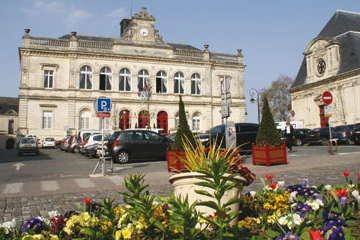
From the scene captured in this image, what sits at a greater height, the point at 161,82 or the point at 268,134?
the point at 161,82

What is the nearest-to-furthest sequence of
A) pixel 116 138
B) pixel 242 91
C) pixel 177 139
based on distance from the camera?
pixel 177 139 < pixel 116 138 < pixel 242 91

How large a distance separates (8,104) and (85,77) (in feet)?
141

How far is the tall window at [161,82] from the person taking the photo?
40.8 metres

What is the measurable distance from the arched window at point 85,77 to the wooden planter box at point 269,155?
1190 inches

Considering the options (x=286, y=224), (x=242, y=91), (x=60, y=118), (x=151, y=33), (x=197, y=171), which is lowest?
(x=286, y=224)

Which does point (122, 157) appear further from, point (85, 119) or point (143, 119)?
point (143, 119)

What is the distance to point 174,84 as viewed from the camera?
41344mm

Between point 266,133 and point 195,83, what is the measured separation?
31.7 m

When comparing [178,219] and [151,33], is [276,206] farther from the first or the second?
[151,33]

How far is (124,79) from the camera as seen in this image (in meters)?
39.2

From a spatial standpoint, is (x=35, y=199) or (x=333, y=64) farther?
(x=333, y=64)

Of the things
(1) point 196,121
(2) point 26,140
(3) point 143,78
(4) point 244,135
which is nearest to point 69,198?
(4) point 244,135

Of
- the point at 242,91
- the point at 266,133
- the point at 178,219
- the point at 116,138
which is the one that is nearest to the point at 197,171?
the point at 178,219

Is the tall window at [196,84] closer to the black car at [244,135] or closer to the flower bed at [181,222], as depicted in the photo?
the black car at [244,135]
